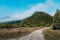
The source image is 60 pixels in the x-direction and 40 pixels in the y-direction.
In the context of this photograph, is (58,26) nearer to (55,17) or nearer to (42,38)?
(55,17)

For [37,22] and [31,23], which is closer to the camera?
[31,23]

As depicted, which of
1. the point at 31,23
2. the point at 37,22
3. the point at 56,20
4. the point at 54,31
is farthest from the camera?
the point at 37,22

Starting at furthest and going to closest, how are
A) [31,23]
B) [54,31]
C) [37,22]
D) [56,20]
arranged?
[37,22], [31,23], [56,20], [54,31]

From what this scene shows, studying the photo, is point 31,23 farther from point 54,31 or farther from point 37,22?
point 54,31

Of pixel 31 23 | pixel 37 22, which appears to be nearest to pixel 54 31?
pixel 31 23

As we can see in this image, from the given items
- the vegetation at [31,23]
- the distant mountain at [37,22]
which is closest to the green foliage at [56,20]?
the vegetation at [31,23]

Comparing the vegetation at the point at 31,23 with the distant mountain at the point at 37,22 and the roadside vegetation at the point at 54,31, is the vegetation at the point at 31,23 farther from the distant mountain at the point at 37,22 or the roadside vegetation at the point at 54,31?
the roadside vegetation at the point at 54,31

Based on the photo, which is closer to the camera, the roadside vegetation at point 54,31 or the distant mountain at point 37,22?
the roadside vegetation at point 54,31

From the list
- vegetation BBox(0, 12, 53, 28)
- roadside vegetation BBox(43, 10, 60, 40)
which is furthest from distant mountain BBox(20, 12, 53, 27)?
roadside vegetation BBox(43, 10, 60, 40)

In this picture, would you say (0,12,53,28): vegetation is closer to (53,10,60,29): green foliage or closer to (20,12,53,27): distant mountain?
(20,12,53,27): distant mountain

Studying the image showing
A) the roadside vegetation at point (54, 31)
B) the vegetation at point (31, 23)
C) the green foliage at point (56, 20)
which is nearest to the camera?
the roadside vegetation at point (54, 31)

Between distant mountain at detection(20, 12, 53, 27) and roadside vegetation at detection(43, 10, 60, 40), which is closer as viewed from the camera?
roadside vegetation at detection(43, 10, 60, 40)

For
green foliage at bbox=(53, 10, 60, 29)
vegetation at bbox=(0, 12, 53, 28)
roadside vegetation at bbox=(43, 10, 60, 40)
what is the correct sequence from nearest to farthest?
1. roadside vegetation at bbox=(43, 10, 60, 40)
2. green foliage at bbox=(53, 10, 60, 29)
3. vegetation at bbox=(0, 12, 53, 28)

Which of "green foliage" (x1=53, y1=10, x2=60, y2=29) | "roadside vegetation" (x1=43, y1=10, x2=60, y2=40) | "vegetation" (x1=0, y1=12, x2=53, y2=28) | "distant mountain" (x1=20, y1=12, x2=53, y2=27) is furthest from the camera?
"distant mountain" (x1=20, y1=12, x2=53, y2=27)
